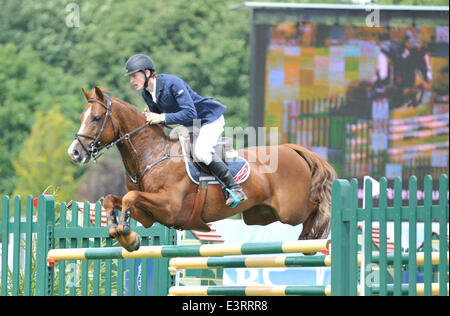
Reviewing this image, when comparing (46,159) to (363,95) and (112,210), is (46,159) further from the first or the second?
(112,210)

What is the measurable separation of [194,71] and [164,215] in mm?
Result: 30916

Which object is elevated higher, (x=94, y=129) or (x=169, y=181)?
(x=94, y=129)

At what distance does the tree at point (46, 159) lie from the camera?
114 feet

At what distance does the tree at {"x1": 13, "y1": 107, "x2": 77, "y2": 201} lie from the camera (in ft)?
114

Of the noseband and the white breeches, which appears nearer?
the noseband

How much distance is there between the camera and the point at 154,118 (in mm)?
7516

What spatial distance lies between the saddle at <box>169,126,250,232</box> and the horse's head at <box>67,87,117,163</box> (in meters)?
0.56

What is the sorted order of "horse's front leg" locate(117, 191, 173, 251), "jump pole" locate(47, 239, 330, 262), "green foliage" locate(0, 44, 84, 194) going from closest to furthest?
"jump pole" locate(47, 239, 330, 262)
"horse's front leg" locate(117, 191, 173, 251)
"green foliage" locate(0, 44, 84, 194)

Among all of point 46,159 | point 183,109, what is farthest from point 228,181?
point 46,159

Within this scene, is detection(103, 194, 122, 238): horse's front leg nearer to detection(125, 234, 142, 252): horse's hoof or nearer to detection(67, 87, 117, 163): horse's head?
detection(125, 234, 142, 252): horse's hoof

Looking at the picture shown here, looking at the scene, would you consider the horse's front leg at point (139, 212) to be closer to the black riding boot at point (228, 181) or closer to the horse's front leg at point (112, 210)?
the horse's front leg at point (112, 210)

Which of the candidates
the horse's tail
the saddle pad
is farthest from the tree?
the saddle pad

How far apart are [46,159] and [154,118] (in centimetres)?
2801

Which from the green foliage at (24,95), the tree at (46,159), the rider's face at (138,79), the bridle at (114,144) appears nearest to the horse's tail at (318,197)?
the bridle at (114,144)
